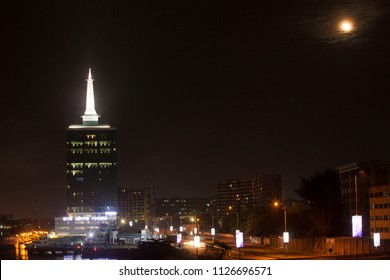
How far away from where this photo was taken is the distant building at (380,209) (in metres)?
43.6

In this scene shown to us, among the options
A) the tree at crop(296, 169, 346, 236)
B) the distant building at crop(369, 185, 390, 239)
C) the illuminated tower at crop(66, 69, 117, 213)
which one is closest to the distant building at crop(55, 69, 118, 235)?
the illuminated tower at crop(66, 69, 117, 213)

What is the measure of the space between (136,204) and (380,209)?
8862 cm

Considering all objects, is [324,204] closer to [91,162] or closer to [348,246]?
[348,246]

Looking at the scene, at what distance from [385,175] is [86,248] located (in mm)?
26743

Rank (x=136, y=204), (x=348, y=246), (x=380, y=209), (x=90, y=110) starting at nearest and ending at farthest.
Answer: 1. (x=348, y=246)
2. (x=380, y=209)
3. (x=90, y=110)
4. (x=136, y=204)

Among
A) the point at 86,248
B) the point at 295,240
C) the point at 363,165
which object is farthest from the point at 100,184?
the point at 295,240

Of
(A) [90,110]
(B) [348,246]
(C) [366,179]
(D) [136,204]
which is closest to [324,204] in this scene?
(B) [348,246]

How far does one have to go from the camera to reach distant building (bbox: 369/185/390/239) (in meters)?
43.6

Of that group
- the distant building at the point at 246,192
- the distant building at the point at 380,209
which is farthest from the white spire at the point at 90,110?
the distant building at the point at 380,209

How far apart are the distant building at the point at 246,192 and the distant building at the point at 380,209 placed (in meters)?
39.9

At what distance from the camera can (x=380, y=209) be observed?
45.0 metres

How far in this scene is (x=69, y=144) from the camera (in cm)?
10612

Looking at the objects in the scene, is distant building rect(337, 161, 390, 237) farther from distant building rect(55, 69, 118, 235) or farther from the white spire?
distant building rect(55, 69, 118, 235)
